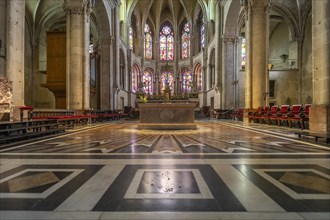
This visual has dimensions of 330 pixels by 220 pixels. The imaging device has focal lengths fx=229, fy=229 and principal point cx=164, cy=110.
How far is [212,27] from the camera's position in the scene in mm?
32094

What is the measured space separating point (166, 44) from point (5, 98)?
38.8 metres

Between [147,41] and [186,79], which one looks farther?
[147,41]

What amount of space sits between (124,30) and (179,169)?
31.5 metres

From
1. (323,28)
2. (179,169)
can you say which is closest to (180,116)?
(323,28)

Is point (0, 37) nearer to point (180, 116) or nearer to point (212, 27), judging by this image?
point (180, 116)

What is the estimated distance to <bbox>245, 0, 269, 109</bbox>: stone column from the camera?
15922 millimetres

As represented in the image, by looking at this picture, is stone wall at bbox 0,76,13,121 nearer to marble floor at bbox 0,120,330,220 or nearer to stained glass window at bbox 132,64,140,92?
marble floor at bbox 0,120,330,220

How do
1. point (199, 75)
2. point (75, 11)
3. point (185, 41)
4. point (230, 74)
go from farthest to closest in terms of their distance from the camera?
point (185, 41) < point (199, 75) < point (230, 74) < point (75, 11)

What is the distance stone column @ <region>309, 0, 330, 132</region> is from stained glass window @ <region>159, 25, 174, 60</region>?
3751 centimetres

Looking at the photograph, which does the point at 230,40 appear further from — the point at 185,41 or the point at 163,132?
the point at 185,41

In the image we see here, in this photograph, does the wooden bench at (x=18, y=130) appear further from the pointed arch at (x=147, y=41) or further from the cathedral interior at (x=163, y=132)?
the pointed arch at (x=147, y=41)

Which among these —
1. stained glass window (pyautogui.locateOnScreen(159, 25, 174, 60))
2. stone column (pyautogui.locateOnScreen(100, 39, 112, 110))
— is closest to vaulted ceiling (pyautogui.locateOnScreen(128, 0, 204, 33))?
stained glass window (pyautogui.locateOnScreen(159, 25, 174, 60))

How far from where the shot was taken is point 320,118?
7.70 meters

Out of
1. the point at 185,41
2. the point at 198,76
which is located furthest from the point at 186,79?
the point at 185,41
